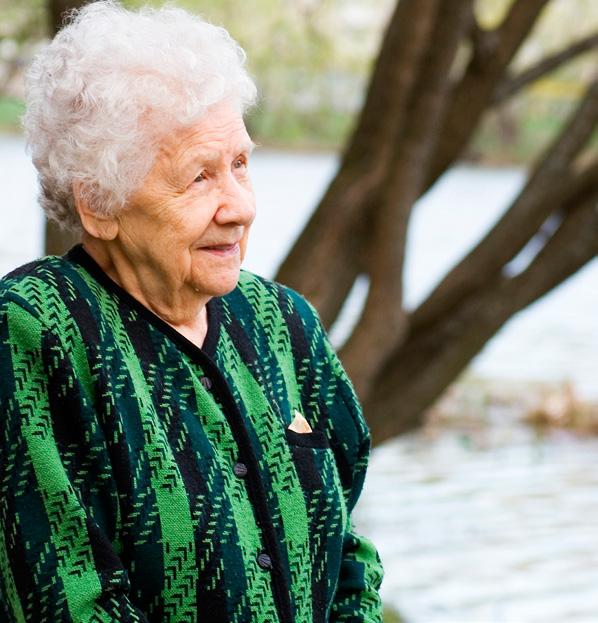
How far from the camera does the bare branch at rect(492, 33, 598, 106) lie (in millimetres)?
3645

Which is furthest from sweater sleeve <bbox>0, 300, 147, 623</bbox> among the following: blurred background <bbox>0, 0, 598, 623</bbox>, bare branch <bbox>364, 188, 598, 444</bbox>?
bare branch <bbox>364, 188, 598, 444</bbox>

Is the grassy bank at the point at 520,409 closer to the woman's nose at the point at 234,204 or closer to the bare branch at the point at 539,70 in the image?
the bare branch at the point at 539,70

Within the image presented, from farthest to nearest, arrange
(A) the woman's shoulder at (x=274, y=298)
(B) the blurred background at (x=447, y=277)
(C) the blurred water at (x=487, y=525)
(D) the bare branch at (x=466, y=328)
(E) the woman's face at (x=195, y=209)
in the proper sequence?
(C) the blurred water at (x=487, y=525), (D) the bare branch at (x=466, y=328), (B) the blurred background at (x=447, y=277), (A) the woman's shoulder at (x=274, y=298), (E) the woman's face at (x=195, y=209)

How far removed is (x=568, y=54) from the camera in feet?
12.0

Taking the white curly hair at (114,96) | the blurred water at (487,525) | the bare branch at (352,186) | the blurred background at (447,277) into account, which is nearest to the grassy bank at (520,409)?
the blurred background at (447,277)

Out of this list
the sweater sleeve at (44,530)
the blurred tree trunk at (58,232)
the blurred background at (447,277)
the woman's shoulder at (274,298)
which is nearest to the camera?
the sweater sleeve at (44,530)

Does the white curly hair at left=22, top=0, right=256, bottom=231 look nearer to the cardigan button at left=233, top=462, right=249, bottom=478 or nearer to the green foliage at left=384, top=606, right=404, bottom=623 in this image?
the cardigan button at left=233, top=462, right=249, bottom=478

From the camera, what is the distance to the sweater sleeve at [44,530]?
1.57 metres

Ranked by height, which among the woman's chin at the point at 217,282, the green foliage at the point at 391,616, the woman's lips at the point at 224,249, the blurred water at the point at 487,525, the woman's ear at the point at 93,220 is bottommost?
the green foliage at the point at 391,616

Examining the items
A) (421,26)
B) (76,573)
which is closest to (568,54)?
(421,26)

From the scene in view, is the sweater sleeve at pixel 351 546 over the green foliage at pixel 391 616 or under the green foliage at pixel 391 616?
over

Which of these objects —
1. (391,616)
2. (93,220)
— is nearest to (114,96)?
(93,220)

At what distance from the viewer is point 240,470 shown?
174 centimetres

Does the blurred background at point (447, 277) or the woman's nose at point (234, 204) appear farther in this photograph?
the blurred background at point (447, 277)
